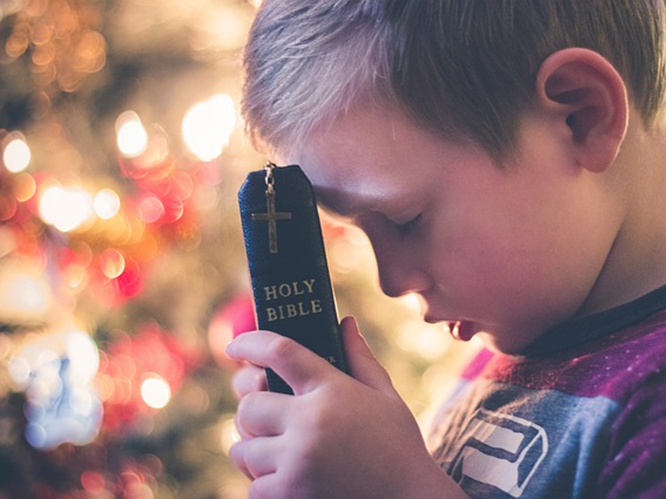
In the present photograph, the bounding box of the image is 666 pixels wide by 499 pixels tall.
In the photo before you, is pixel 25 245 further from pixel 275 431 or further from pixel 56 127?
pixel 275 431

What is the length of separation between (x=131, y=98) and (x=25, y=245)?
0.32 m

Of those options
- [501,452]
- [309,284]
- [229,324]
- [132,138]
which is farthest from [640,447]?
[132,138]

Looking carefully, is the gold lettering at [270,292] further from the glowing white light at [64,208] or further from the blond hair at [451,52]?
the glowing white light at [64,208]

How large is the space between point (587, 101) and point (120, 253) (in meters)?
0.82

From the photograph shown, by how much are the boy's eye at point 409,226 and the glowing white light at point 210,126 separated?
0.69 m

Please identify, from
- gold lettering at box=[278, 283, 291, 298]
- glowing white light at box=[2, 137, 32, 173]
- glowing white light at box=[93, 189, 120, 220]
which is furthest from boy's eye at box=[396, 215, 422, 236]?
glowing white light at box=[2, 137, 32, 173]

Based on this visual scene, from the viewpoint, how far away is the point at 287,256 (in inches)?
19.1

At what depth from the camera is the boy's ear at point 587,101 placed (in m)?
0.49

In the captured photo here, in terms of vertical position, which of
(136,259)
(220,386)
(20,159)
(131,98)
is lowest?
(220,386)

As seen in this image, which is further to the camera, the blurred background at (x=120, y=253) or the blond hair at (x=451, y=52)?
the blurred background at (x=120, y=253)

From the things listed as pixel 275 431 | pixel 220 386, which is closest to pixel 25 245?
pixel 220 386

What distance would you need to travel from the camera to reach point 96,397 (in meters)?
1.13

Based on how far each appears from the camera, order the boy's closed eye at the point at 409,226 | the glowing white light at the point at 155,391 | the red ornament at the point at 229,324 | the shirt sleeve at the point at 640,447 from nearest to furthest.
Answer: the shirt sleeve at the point at 640,447 → the boy's closed eye at the point at 409,226 → the red ornament at the point at 229,324 → the glowing white light at the point at 155,391

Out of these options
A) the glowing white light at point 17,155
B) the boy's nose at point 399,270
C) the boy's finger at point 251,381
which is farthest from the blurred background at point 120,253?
the boy's nose at point 399,270
